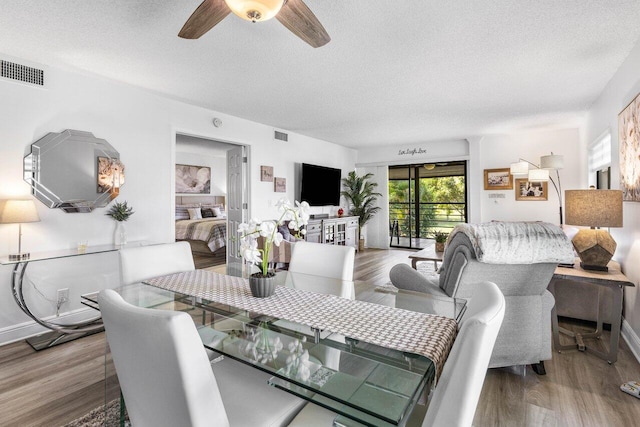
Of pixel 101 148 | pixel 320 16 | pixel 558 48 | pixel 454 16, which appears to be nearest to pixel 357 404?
pixel 320 16

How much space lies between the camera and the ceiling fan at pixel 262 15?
5.08 ft

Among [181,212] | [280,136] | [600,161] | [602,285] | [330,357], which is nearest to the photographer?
[330,357]

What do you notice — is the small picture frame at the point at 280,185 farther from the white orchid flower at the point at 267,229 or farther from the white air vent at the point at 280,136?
the white orchid flower at the point at 267,229

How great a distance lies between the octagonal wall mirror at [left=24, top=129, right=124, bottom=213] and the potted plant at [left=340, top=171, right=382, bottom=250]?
16.3ft

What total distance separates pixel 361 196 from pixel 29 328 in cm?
612

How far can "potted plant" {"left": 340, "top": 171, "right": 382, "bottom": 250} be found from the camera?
756 centimetres

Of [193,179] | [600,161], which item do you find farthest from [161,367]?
[193,179]

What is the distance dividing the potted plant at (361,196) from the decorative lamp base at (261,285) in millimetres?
6027

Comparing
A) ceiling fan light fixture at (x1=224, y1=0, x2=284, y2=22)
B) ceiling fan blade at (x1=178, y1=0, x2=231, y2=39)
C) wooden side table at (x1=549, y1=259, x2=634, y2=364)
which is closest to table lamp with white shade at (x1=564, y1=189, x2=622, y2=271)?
wooden side table at (x1=549, y1=259, x2=634, y2=364)

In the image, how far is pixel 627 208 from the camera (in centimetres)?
282

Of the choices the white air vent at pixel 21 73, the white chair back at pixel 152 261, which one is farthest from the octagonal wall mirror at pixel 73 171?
the white chair back at pixel 152 261

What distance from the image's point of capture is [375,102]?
405 cm

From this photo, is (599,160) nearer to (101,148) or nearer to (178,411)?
(178,411)

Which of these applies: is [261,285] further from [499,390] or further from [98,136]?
[98,136]
